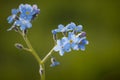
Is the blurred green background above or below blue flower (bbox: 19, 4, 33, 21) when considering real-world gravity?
above

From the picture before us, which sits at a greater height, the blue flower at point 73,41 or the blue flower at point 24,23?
the blue flower at point 24,23

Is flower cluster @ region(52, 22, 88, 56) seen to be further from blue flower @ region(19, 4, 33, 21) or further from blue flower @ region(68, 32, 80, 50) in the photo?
blue flower @ region(19, 4, 33, 21)

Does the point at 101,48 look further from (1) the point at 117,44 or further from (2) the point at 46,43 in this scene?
(2) the point at 46,43

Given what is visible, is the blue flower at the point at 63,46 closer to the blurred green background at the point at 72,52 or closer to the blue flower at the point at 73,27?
the blue flower at the point at 73,27

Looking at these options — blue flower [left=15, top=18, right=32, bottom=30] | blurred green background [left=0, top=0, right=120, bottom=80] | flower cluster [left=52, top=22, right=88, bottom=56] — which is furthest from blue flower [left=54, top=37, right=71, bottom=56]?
blurred green background [left=0, top=0, right=120, bottom=80]

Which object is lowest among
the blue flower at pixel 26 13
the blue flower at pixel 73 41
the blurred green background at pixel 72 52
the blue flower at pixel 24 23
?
the blue flower at pixel 73 41

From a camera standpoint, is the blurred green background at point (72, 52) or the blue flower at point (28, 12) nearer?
the blue flower at point (28, 12)

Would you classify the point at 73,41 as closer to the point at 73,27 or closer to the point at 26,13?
the point at 73,27

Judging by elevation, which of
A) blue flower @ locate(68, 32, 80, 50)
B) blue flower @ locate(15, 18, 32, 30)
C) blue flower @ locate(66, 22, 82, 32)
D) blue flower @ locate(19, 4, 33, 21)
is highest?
blue flower @ locate(19, 4, 33, 21)

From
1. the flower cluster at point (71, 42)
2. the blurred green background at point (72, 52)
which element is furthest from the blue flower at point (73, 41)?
the blurred green background at point (72, 52)

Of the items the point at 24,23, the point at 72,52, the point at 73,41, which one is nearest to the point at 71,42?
the point at 73,41
